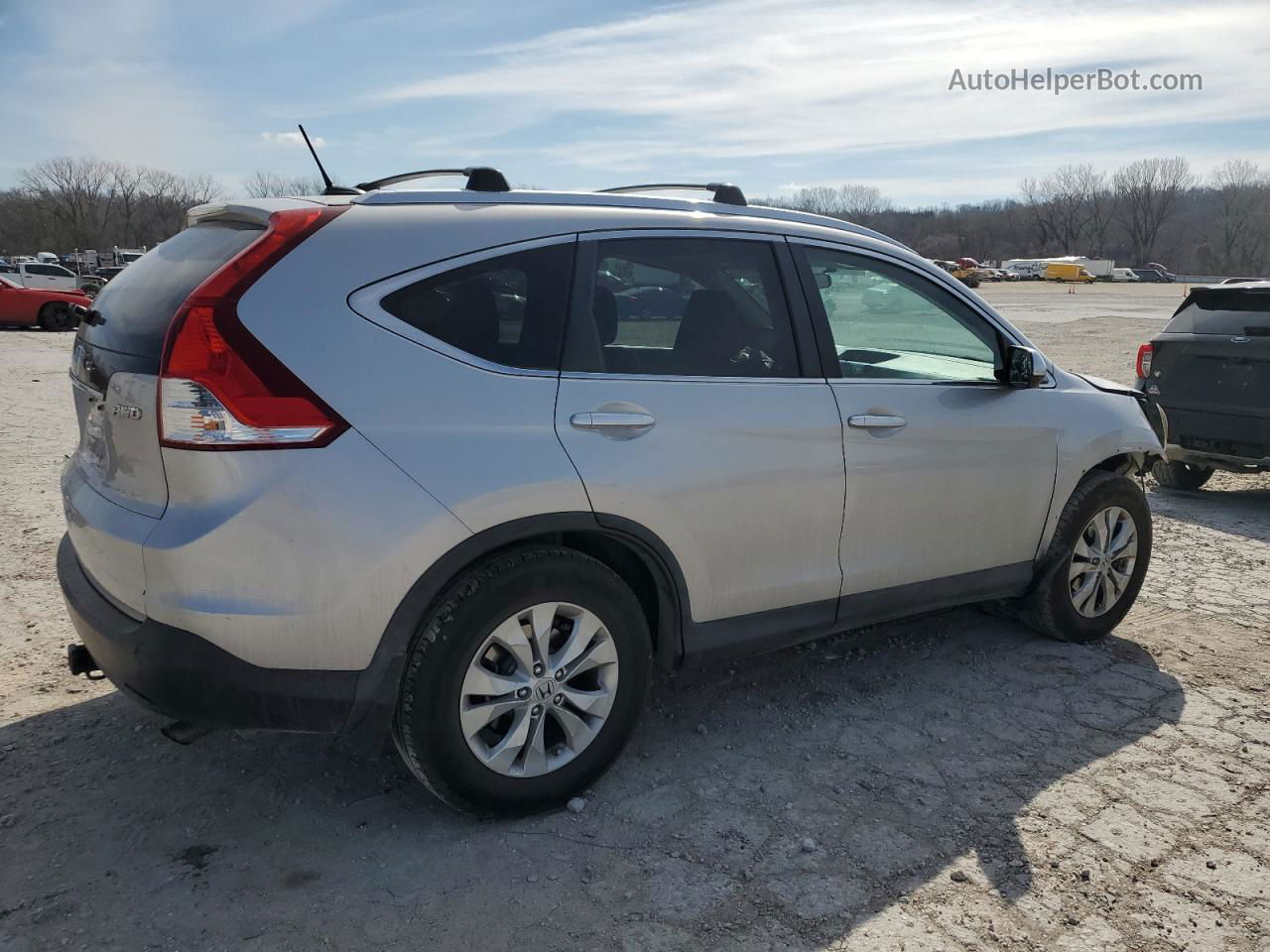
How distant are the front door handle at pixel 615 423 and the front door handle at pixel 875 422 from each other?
88cm

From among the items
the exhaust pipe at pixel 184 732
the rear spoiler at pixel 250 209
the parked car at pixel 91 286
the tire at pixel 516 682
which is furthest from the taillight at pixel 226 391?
the parked car at pixel 91 286

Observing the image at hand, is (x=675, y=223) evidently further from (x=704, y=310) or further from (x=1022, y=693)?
(x=1022, y=693)

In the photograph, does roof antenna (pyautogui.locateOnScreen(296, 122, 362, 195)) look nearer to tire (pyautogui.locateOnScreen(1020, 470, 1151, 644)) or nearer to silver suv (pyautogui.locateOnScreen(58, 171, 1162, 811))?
silver suv (pyautogui.locateOnScreen(58, 171, 1162, 811))

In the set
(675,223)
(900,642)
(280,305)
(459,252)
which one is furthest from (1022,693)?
(280,305)

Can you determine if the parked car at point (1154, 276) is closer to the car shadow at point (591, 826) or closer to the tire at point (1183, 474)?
the tire at point (1183, 474)

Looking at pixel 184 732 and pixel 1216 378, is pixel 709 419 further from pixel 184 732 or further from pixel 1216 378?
pixel 1216 378

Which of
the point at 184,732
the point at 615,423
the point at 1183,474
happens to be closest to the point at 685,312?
the point at 615,423

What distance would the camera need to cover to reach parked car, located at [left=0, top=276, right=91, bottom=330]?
2405cm

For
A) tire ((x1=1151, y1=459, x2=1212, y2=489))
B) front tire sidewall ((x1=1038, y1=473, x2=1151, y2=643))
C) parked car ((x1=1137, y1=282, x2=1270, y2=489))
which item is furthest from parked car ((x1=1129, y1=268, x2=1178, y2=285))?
front tire sidewall ((x1=1038, y1=473, x2=1151, y2=643))

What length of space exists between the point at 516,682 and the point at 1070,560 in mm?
2766

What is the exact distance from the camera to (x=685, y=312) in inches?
138

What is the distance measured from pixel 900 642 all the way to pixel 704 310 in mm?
2038

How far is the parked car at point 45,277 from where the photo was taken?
41438mm

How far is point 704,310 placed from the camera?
3.54 metres
